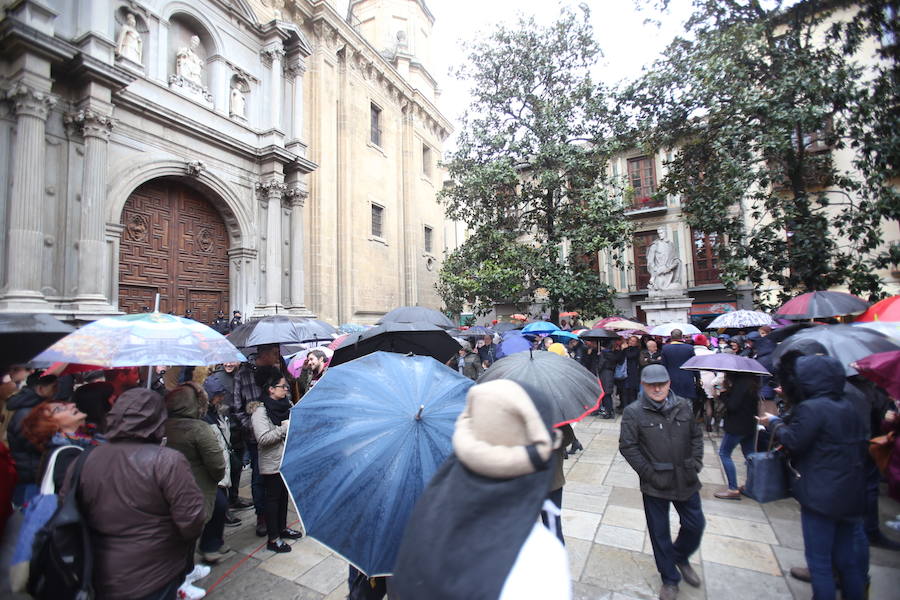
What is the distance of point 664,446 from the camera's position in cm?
325

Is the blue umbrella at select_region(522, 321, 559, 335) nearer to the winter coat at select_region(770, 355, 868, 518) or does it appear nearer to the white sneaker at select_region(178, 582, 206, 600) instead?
the winter coat at select_region(770, 355, 868, 518)

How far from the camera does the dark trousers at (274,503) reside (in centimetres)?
396

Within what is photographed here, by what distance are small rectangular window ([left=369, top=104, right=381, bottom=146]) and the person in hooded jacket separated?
18.7 m

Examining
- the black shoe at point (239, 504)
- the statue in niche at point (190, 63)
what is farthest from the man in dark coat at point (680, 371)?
the statue in niche at point (190, 63)

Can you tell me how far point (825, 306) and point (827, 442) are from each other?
3.65 m

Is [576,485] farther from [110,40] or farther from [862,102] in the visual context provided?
[110,40]

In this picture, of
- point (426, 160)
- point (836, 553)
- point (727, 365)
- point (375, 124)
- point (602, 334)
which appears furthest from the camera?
point (426, 160)

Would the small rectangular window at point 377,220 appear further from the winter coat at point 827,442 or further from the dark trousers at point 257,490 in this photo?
the winter coat at point 827,442

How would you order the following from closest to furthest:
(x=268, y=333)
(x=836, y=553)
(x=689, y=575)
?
1. (x=836, y=553)
2. (x=689, y=575)
3. (x=268, y=333)

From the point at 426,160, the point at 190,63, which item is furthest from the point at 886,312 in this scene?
the point at 426,160

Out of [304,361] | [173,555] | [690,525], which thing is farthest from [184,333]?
[690,525]

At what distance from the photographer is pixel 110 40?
890cm

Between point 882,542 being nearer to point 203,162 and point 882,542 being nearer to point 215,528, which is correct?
point 215,528

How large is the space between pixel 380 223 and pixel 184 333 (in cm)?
1634
